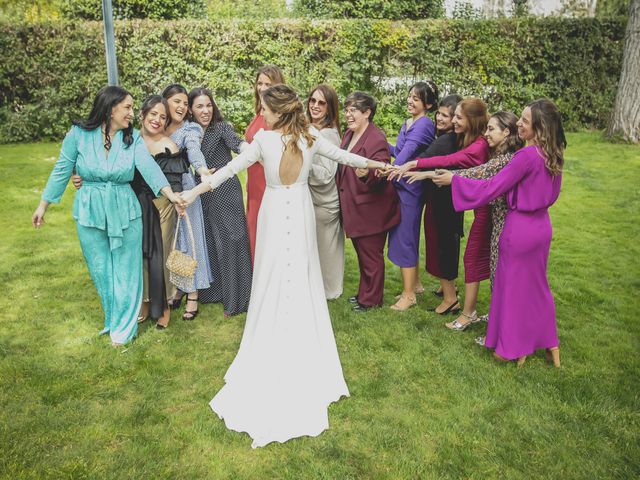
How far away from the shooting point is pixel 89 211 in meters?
4.78

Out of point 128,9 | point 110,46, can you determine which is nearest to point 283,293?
point 110,46

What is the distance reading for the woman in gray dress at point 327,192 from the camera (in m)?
5.65

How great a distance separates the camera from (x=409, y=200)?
19.0 feet

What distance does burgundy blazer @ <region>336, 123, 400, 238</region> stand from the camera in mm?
5609

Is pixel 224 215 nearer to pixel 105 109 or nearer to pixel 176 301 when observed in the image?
pixel 176 301

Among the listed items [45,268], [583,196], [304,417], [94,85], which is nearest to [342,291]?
[304,417]

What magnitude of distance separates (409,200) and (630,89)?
10284 mm

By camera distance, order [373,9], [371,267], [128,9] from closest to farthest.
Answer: [371,267]
[128,9]
[373,9]

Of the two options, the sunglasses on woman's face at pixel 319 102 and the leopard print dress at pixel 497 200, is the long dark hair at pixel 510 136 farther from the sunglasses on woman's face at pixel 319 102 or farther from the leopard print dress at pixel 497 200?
the sunglasses on woman's face at pixel 319 102

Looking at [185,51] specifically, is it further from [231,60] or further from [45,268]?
[45,268]

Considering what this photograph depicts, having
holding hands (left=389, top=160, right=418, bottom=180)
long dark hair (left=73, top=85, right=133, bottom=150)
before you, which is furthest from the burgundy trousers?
long dark hair (left=73, top=85, right=133, bottom=150)

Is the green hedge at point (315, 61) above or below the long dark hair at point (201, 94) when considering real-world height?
above

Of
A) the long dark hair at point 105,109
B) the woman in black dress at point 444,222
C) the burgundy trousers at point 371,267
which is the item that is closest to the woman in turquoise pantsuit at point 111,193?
the long dark hair at point 105,109

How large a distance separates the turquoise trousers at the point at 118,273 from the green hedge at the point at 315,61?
9.47 metres
